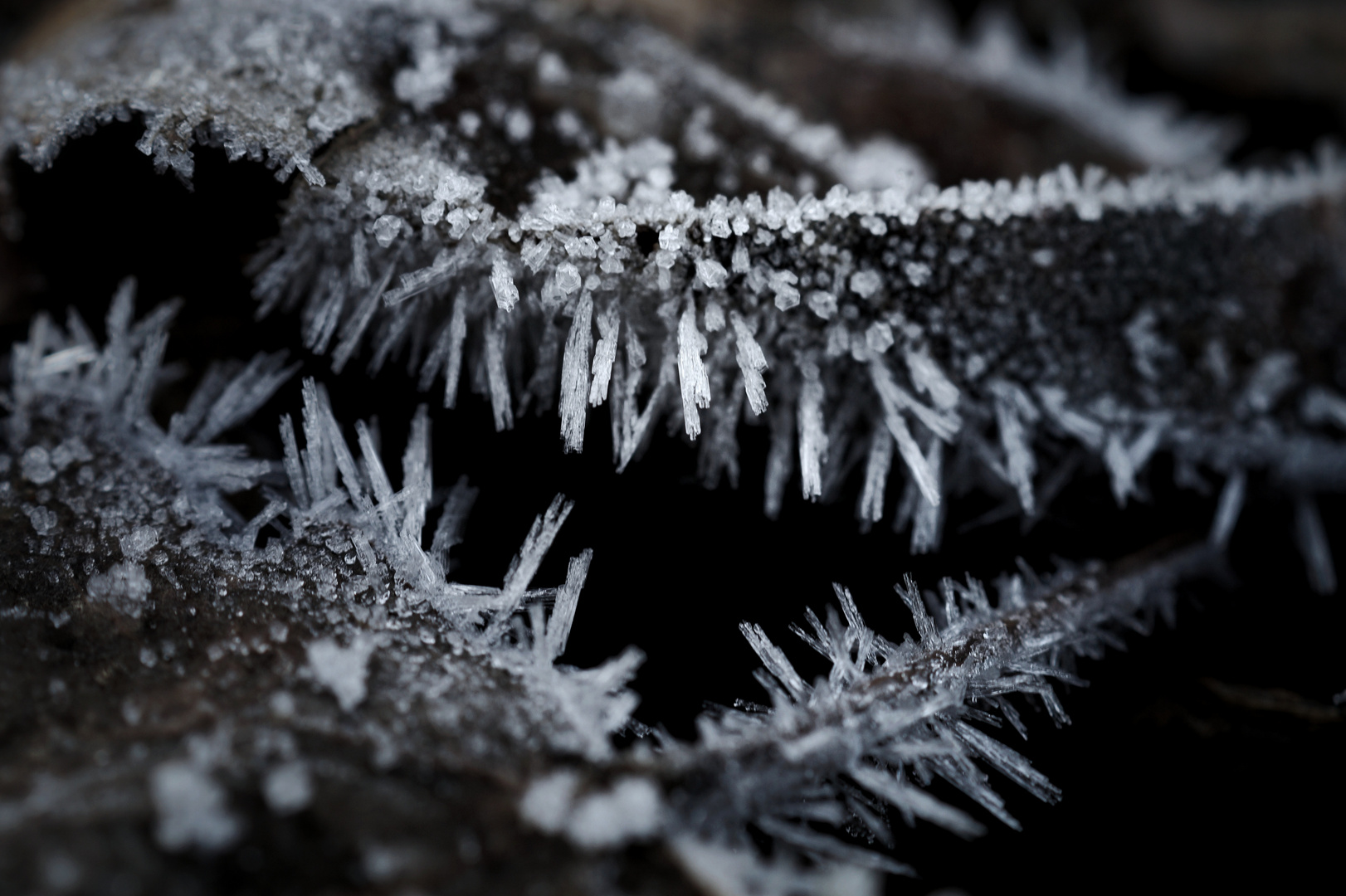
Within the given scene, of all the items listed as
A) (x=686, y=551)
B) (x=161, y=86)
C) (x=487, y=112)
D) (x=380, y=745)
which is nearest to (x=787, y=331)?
(x=686, y=551)

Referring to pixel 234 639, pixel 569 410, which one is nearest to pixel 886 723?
pixel 569 410

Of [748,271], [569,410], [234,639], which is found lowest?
[234,639]

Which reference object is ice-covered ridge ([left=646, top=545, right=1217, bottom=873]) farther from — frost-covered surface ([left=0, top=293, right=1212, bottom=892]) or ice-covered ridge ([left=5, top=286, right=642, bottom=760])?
ice-covered ridge ([left=5, top=286, right=642, bottom=760])

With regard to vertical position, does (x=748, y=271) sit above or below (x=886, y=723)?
above

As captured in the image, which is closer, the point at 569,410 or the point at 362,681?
the point at 362,681

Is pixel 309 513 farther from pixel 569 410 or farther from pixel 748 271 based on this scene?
pixel 748 271

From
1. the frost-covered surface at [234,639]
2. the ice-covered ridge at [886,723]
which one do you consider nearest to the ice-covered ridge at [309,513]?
the frost-covered surface at [234,639]

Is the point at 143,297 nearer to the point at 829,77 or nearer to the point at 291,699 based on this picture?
the point at 291,699

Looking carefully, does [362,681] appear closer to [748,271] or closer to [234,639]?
[234,639]
